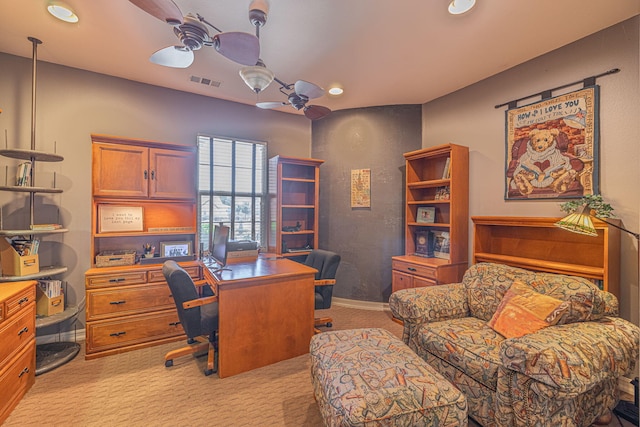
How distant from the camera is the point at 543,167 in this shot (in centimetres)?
275

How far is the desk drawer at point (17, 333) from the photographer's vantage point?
74.2 inches

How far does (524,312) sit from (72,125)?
4533 millimetres

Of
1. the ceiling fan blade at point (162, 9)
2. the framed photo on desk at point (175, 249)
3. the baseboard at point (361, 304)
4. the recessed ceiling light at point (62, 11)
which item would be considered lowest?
the baseboard at point (361, 304)

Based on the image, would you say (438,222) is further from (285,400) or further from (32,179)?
(32,179)

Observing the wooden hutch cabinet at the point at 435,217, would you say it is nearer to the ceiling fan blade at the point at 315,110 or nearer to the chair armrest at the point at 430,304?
the chair armrest at the point at 430,304

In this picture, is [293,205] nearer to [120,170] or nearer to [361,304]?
[361,304]

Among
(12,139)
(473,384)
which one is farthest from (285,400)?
(12,139)

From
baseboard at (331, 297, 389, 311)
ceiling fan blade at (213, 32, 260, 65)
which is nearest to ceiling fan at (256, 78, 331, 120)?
ceiling fan blade at (213, 32, 260, 65)

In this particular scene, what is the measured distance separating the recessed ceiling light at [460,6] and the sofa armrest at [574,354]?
2.24 meters

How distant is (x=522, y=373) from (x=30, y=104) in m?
4.68

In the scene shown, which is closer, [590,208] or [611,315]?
[611,315]

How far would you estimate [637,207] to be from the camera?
219 cm

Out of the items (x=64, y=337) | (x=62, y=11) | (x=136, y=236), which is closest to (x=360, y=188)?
(x=136, y=236)

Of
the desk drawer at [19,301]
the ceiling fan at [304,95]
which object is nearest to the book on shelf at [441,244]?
the ceiling fan at [304,95]
